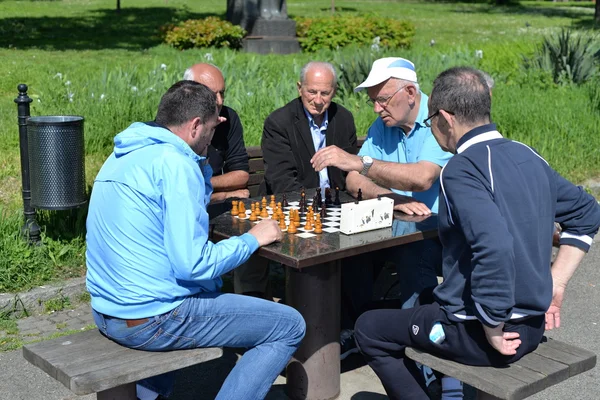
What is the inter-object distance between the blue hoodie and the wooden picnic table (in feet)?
2.06

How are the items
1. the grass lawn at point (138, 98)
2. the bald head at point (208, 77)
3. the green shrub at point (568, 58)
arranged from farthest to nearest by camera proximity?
the green shrub at point (568, 58), the grass lawn at point (138, 98), the bald head at point (208, 77)

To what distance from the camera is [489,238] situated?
3088 millimetres

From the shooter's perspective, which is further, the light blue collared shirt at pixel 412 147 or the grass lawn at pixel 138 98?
the grass lawn at pixel 138 98

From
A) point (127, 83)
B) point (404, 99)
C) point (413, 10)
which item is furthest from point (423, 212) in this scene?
point (413, 10)

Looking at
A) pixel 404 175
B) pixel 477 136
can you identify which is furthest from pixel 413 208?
pixel 477 136

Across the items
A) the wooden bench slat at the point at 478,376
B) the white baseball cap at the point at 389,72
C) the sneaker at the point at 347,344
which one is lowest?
the sneaker at the point at 347,344

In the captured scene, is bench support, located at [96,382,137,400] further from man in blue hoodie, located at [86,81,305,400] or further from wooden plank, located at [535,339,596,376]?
wooden plank, located at [535,339,596,376]

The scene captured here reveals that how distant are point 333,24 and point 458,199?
56.8 ft

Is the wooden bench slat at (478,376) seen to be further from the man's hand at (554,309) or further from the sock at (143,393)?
the sock at (143,393)

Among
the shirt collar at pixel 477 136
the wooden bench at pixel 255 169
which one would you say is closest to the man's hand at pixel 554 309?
the shirt collar at pixel 477 136

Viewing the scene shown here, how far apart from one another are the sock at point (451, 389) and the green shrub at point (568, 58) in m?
8.55

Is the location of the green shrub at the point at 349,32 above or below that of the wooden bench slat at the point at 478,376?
above

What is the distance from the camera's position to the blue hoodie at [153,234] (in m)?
3.41

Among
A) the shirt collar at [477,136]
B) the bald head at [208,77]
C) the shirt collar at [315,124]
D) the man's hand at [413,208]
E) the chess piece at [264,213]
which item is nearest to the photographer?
the shirt collar at [477,136]
